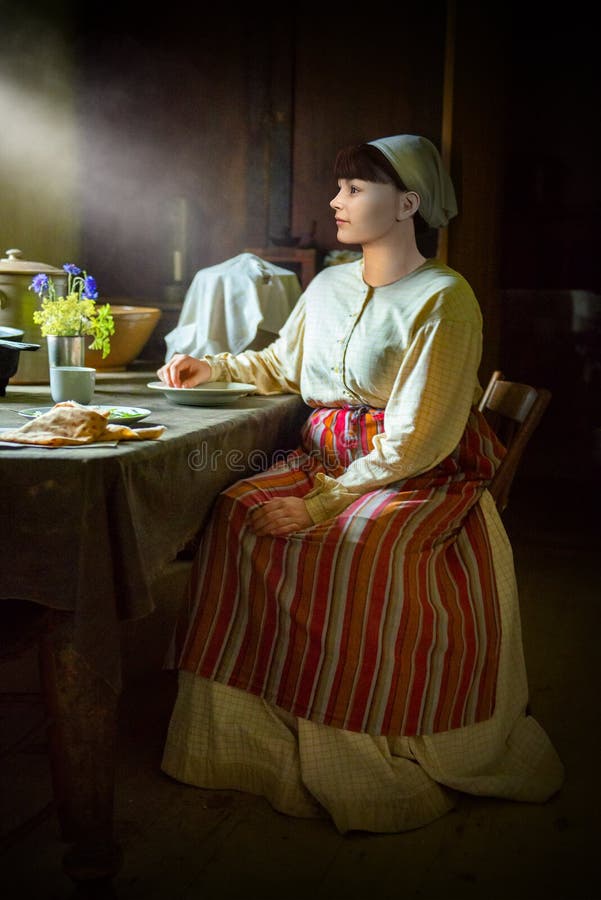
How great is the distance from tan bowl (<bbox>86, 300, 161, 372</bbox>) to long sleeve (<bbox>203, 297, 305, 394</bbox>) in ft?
1.21

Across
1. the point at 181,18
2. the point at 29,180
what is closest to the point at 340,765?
the point at 29,180

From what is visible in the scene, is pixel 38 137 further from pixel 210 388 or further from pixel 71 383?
pixel 71 383

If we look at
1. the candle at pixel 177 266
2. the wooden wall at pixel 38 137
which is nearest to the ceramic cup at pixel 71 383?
the wooden wall at pixel 38 137

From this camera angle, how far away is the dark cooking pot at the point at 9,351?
2064mm

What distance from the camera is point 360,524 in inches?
73.4

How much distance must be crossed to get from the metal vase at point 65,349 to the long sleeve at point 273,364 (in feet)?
1.16

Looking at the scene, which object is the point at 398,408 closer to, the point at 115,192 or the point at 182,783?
the point at 182,783

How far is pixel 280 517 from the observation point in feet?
6.13

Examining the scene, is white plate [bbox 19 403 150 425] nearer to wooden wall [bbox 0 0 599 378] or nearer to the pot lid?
the pot lid

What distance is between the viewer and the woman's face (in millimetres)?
2105

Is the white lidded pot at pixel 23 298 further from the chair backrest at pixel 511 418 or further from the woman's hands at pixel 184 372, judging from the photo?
the chair backrest at pixel 511 418

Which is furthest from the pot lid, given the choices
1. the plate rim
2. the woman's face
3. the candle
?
the candle

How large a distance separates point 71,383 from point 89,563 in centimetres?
68

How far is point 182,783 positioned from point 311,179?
11.0 ft
